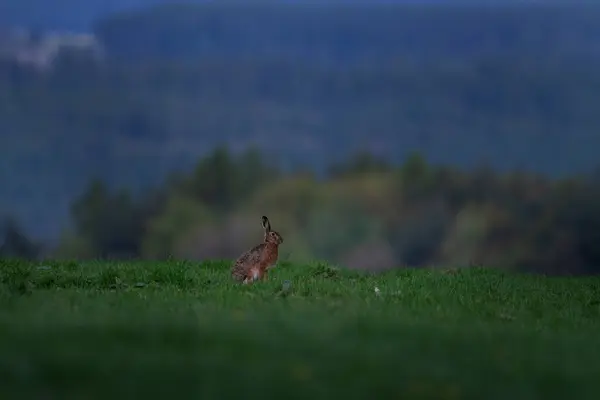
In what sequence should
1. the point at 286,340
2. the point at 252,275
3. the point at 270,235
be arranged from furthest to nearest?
the point at 270,235 < the point at 252,275 < the point at 286,340

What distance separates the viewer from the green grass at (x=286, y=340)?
8.02 m

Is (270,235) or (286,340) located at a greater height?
(270,235)

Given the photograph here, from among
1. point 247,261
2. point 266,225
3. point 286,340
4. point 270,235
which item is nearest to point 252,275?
point 247,261

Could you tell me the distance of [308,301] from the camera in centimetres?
1438

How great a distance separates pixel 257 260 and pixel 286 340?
292 inches

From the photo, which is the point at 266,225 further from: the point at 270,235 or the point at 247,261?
the point at 247,261

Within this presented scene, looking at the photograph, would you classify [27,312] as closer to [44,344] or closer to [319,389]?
[44,344]

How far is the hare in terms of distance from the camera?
56.2 feet

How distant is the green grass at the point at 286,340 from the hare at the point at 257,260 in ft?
1.36

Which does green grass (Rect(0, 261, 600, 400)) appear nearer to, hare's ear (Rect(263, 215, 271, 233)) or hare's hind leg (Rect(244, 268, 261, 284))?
hare's hind leg (Rect(244, 268, 261, 284))

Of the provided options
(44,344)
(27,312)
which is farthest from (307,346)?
(27,312)

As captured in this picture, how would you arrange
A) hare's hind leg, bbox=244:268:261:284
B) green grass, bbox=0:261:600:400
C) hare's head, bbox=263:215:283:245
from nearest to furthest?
1. green grass, bbox=0:261:600:400
2. hare's hind leg, bbox=244:268:261:284
3. hare's head, bbox=263:215:283:245

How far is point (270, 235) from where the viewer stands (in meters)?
17.5

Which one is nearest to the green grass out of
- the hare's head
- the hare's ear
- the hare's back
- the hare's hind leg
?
the hare's back
